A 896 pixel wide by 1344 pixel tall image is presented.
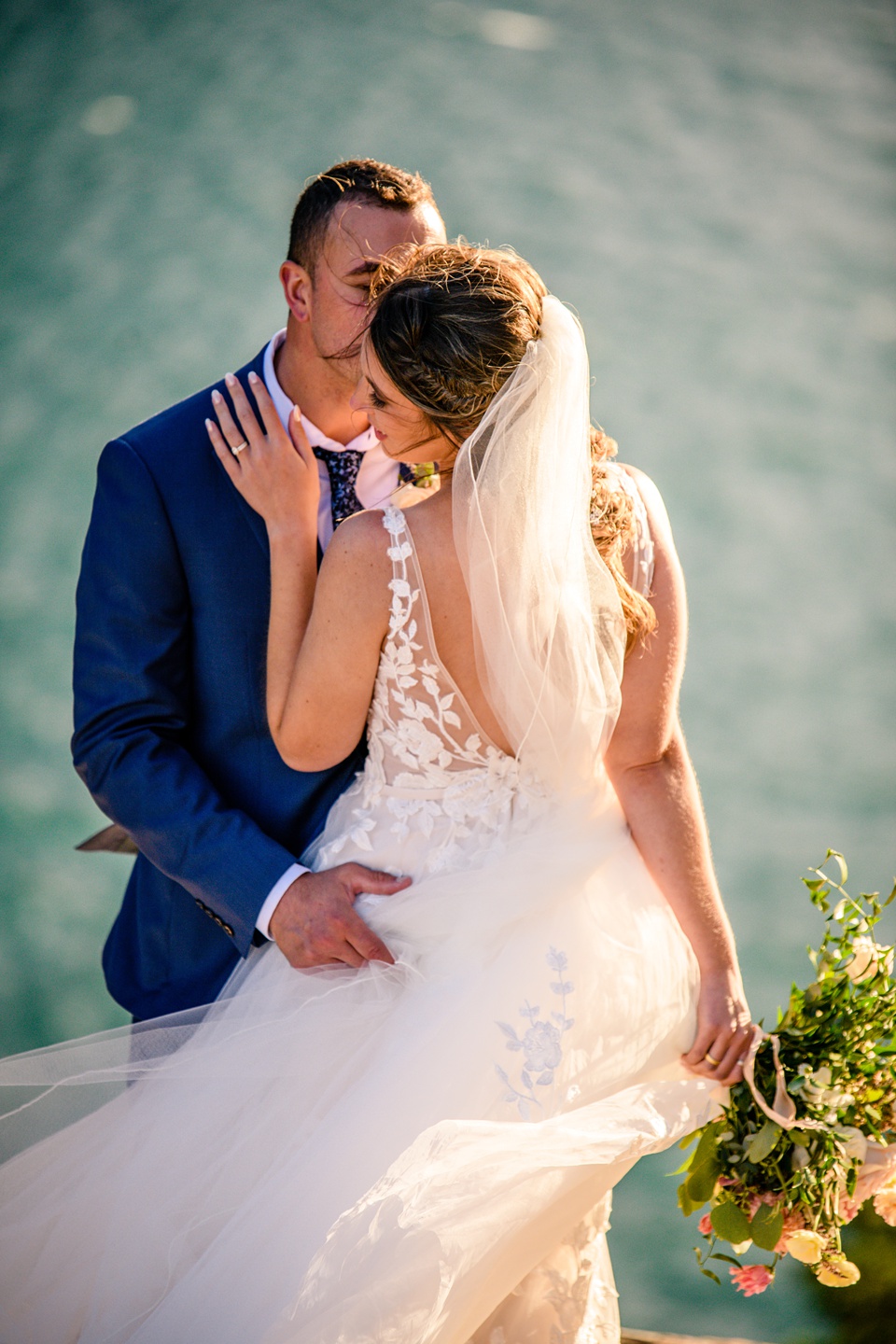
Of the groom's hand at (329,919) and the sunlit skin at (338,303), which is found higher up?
the sunlit skin at (338,303)

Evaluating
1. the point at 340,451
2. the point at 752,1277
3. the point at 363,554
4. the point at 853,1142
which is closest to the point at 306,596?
the point at 363,554

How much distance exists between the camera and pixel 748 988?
350 centimetres

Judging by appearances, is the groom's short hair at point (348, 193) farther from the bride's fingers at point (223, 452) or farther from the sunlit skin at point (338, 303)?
the bride's fingers at point (223, 452)

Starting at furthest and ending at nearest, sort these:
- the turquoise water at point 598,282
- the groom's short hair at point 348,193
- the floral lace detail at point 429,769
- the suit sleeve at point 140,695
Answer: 1. the turquoise water at point 598,282
2. the groom's short hair at point 348,193
3. the suit sleeve at point 140,695
4. the floral lace detail at point 429,769

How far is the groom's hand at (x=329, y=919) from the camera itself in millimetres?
1505

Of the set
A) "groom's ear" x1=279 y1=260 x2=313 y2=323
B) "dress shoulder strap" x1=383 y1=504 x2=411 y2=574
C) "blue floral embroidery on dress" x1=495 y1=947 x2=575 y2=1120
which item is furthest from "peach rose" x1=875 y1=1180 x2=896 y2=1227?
"groom's ear" x1=279 y1=260 x2=313 y2=323

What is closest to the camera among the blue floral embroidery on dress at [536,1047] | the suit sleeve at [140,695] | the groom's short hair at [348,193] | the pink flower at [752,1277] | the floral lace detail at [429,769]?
the blue floral embroidery on dress at [536,1047]

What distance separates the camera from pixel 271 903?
159cm

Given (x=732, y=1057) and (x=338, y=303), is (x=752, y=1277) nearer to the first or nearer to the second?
(x=732, y=1057)

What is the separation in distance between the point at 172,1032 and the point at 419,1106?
1.37 ft

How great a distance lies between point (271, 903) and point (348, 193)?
3.65 ft

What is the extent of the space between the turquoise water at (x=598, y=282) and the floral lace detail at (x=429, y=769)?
7.23 ft

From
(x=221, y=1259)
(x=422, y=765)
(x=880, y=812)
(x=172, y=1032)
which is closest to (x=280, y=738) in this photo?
(x=422, y=765)

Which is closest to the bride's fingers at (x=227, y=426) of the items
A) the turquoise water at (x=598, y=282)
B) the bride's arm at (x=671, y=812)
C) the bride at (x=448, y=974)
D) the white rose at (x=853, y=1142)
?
the bride at (x=448, y=974)
